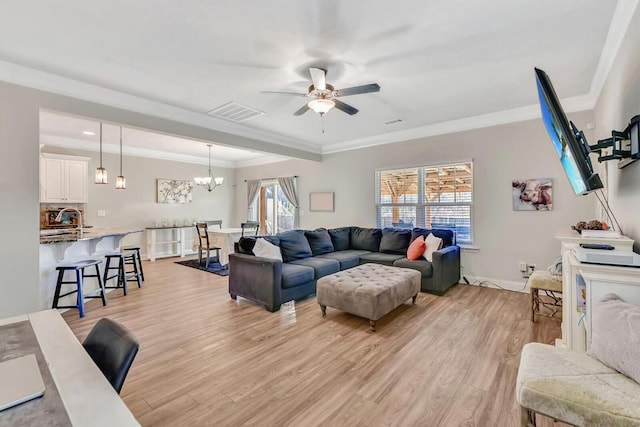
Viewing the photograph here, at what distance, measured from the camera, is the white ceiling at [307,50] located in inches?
84.5

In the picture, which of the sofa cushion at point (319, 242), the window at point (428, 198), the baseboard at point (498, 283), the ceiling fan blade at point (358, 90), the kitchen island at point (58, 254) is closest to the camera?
the ceiling fan blade at point (358, 90)

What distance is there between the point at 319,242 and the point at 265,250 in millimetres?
1225

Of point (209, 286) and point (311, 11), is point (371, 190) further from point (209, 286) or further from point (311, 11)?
point (311, 11)

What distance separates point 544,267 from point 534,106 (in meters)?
2.29

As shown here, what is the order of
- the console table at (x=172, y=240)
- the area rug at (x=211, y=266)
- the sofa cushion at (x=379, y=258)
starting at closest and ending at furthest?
1. the sofa cushion at (x=379, y=258)
2. the area rug at (x=211, y=266)
3. the console table at (x=172, y=240)

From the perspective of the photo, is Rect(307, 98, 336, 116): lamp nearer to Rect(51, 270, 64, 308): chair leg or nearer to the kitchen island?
the kitchen island

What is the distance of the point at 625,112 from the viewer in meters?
2.21

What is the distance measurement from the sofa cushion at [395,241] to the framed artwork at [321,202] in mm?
1773

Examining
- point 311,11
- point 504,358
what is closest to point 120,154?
point 311,11

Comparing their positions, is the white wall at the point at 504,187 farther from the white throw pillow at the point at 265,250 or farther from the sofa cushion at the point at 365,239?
the white throw pillow at the point at 265,250

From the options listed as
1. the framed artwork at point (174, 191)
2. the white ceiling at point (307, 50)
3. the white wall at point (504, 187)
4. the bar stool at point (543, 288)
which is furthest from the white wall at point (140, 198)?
the bar stool at point (543, 288)

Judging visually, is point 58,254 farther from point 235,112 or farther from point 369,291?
point 369,291

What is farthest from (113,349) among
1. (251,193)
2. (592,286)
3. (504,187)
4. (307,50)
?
(251,193)

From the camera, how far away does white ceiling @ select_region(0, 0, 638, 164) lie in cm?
215
